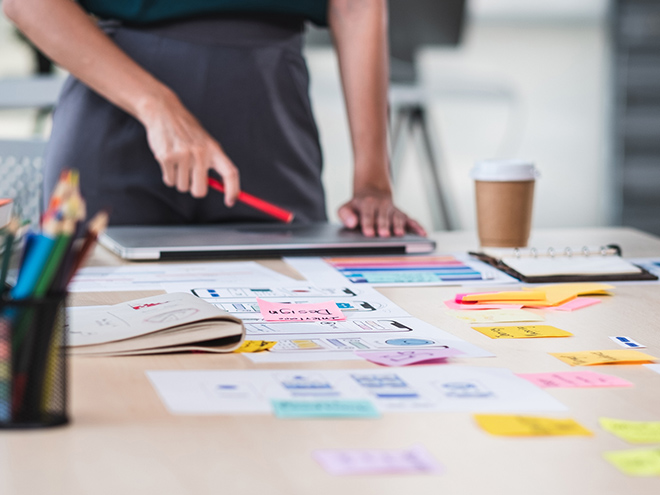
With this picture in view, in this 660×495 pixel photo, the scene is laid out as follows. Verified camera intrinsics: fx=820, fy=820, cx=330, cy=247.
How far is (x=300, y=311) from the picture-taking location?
0.70 m

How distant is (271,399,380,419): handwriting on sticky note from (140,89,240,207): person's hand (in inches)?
23.4

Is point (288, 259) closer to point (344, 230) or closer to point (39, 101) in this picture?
point (344, 230)

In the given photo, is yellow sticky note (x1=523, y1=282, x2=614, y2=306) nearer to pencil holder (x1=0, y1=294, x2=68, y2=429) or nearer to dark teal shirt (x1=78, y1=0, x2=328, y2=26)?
pencil holder (x1=0, y1=294, x2=68, y2=429)

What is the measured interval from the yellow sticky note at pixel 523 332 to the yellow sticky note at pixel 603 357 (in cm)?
5

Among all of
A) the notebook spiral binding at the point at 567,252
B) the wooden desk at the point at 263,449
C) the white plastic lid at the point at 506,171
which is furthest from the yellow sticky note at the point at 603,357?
the white plastic lid at the point at 506,171

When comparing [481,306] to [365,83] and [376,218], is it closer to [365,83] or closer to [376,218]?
[376,218]

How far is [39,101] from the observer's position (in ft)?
8.50

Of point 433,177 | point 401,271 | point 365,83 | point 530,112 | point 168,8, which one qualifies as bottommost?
point 433,177

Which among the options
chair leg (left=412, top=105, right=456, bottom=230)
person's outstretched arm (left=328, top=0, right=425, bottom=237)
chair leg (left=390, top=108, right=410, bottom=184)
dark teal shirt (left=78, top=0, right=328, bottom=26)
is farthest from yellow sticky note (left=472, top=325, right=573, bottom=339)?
chair leg (left=390, top=108, right=410, bottom=184)

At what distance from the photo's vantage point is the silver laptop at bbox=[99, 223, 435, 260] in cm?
98

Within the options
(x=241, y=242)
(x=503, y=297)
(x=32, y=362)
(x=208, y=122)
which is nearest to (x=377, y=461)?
(x=32, y=362)

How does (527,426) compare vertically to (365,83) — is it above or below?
below

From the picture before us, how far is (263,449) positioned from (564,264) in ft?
2.04

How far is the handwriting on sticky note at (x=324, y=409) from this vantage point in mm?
448
